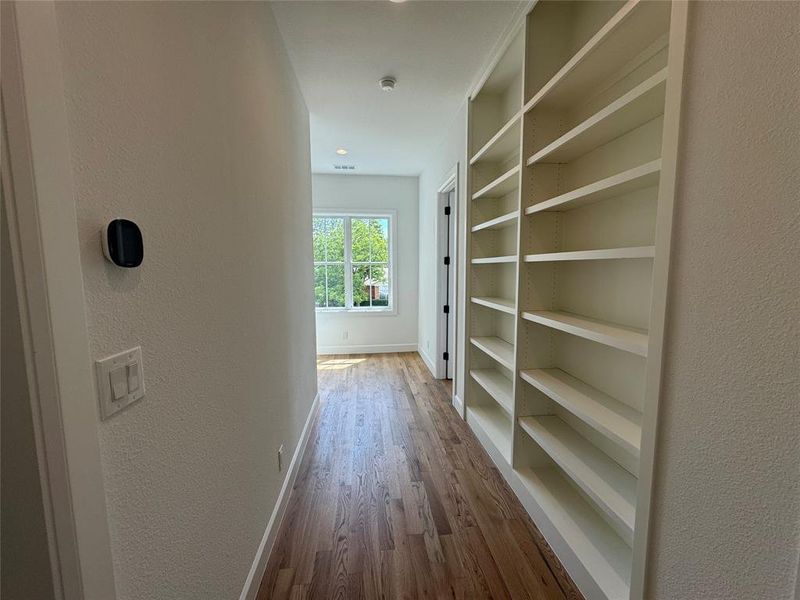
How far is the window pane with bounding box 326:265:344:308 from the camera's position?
5.01 meters

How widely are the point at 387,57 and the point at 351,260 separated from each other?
3.10 metres

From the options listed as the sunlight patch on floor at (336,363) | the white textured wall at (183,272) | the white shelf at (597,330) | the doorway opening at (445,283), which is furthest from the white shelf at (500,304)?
the sunlight patch on floor at (336,363)

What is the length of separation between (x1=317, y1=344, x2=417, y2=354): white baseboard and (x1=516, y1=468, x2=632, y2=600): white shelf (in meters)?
3.31

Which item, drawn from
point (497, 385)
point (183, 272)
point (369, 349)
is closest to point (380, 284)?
point (369, 349)

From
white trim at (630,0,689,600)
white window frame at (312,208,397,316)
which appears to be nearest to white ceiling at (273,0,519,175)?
white trim at (630,0,689,600)

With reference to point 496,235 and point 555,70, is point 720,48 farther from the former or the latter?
point 496,235

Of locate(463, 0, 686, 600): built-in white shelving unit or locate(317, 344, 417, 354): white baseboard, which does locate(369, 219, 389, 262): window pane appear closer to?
locate(317, 344, 417, 354): white baseboard

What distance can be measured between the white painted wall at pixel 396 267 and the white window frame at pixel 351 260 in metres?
0.05

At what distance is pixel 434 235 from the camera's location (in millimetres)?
3984

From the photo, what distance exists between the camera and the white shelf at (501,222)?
6.54 ft

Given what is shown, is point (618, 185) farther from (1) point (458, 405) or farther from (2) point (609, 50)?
(1) point (458, 405)

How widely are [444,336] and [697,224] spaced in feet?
10.6

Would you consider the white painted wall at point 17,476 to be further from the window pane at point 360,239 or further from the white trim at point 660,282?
the window pane at point 360,239

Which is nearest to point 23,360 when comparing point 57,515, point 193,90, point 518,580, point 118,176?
point 57,515
